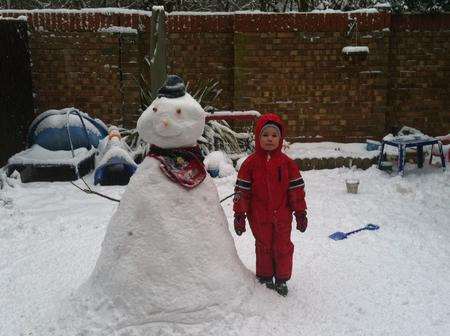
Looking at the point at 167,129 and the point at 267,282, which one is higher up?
the point at 167,129

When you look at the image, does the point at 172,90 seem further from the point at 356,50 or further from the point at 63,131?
the point at 356,50

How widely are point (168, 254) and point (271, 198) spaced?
86 cm

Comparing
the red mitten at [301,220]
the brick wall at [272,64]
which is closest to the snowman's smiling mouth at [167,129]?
the red mitten at [301,220]

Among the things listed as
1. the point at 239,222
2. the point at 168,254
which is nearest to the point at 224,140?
the point at 239,222

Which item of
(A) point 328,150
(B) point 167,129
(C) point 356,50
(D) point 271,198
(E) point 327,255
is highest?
(C) point 356,50

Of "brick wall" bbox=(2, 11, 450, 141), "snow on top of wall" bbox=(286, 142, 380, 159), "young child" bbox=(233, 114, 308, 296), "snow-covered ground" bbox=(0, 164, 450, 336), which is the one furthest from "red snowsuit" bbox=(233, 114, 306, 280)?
"brick wall" bbox=(2, 11, 450, 141)

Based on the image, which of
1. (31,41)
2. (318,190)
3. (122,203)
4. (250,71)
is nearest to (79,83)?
(31,41)

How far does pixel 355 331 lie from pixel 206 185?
4.55 feet

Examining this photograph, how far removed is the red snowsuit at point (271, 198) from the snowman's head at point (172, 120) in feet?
1.62

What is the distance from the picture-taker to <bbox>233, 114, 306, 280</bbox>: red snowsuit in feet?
11.4

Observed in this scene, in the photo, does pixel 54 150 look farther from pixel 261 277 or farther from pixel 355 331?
pixel 355 331

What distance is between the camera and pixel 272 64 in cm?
788

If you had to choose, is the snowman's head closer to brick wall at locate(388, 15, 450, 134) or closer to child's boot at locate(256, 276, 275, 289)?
child's boot at locate(256, 276, 275, 289)

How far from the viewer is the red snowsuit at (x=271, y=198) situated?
11.4 ft
